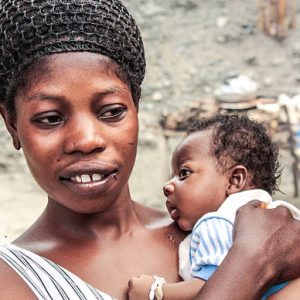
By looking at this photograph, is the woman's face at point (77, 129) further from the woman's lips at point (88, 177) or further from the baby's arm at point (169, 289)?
the baby's arm at point (169, 289)

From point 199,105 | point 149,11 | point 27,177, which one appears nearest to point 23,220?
point 27,177

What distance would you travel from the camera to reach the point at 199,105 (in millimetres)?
8289

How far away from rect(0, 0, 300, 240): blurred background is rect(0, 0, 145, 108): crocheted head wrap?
5.62 meters

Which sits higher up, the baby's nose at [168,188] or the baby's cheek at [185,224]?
the baby's nose at [168,188]

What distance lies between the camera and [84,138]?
175cm

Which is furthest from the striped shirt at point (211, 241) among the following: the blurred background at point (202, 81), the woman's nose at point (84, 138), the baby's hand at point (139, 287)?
the blurred background at point (202, 81)

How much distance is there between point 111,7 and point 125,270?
68 cm

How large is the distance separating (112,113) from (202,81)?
7.62 metres

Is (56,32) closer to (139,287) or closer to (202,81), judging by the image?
(139,287)

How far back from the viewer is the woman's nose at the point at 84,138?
1746mm

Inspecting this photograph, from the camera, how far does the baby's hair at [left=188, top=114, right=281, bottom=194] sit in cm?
235

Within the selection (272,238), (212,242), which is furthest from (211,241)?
(272,238)

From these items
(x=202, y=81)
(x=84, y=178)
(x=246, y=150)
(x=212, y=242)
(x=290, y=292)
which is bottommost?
(x=202, y=81)

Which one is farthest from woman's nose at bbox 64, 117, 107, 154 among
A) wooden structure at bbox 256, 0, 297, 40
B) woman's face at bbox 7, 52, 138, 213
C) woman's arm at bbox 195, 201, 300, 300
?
wooden structure at bbox 256, 0, 297, 40
